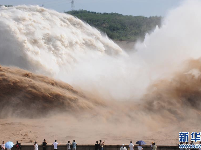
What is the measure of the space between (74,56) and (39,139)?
14385 mm

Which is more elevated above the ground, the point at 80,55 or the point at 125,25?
the point at 125,25

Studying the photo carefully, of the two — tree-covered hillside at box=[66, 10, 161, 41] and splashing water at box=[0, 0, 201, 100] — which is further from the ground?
tree-covered hillside at box=[66, 10, 161, 41]

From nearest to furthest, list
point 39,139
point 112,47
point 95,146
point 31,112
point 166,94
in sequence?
point 95,146
point 39,139
point 31,112
point 166,94
point 112,47

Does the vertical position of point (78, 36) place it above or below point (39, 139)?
above

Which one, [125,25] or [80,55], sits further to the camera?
[125,25]

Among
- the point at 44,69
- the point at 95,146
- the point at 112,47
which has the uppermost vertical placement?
the point at 112,47

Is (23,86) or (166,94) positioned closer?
(23,86)

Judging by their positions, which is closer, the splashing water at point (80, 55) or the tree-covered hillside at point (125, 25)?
the splashing water at point (80, 55)

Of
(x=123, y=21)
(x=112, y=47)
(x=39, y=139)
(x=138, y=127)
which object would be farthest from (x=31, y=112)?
(x=123, y=21)

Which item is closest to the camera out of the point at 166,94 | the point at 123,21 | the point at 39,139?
the point at 39,139

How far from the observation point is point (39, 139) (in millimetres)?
21531

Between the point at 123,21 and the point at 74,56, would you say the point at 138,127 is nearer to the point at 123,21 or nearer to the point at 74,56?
the point at 74,56

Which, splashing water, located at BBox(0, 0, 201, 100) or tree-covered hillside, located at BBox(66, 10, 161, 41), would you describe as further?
tree-covered hillside, located at BBox(66, 10, 161, 41)

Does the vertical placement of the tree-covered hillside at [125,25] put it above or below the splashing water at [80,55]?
above
